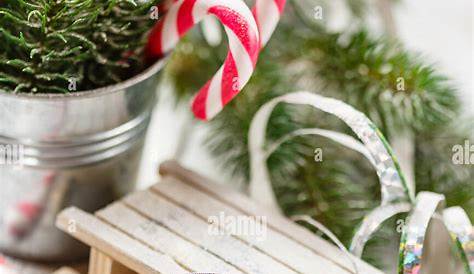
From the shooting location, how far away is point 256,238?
0.68m

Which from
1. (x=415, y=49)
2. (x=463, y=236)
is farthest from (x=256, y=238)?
(x=415, y=49)

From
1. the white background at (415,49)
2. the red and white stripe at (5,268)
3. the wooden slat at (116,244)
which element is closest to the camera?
the wooden slat at (116,244)

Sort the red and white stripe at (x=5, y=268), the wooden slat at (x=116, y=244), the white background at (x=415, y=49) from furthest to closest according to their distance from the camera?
the white background at (x=415, y=49) < the red and white stripe at (x=5, y=268) < the wooden slat at (x=116, y=244)

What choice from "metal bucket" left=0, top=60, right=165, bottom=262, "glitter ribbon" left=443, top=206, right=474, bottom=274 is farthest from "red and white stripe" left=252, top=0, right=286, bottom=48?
"glitter ribbon" left=443, top=206, right=474, bottom=274

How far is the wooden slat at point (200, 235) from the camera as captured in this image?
0.65 meters

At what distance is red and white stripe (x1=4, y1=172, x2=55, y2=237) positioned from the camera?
72 cm

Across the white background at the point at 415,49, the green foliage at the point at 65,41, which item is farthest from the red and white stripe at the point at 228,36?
the white background at the point at 415,49

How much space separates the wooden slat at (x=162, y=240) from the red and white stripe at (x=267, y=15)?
181 mm

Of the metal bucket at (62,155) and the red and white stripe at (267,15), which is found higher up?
the red and white stripe at (267,15)

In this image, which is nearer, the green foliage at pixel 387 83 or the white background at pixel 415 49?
the green foliage at pixel 387 83

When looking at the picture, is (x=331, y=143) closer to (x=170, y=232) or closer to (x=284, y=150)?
(x=284, y=150)

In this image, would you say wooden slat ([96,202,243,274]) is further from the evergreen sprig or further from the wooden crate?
the evergreen sprig

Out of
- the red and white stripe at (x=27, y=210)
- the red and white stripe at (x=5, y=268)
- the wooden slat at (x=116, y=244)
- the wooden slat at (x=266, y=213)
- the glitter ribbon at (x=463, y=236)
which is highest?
the glitter ribbon at (x=463, y=236)

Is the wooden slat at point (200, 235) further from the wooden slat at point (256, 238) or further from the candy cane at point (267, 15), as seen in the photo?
the candy cane at point (267, 15)
